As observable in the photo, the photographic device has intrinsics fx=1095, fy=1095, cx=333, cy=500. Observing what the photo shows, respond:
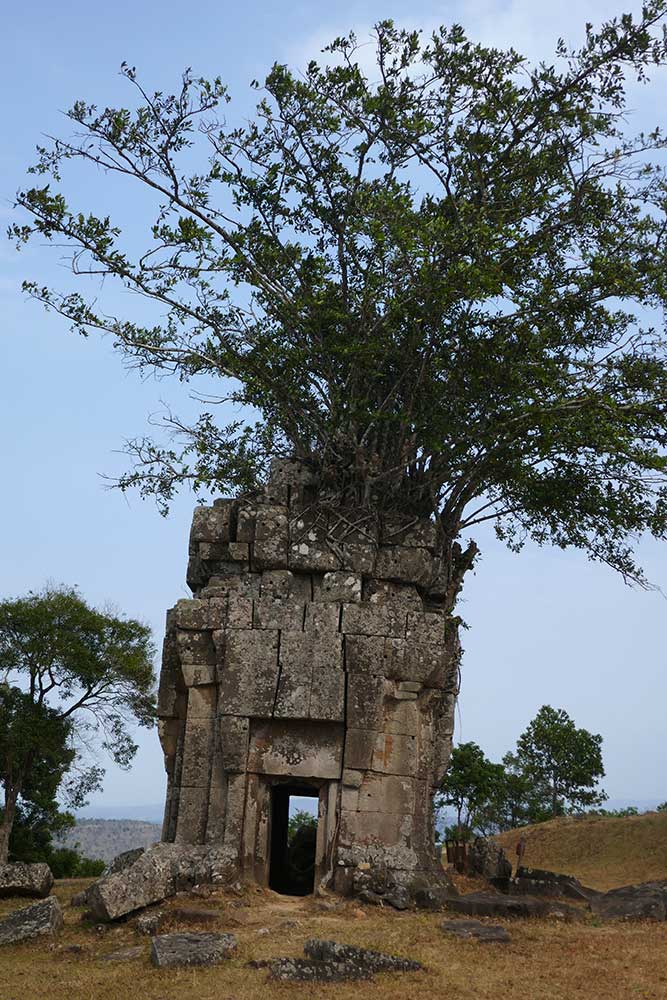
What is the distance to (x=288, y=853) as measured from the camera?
20.8m

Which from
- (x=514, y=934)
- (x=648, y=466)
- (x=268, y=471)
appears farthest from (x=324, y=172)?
(x=514, y=934)

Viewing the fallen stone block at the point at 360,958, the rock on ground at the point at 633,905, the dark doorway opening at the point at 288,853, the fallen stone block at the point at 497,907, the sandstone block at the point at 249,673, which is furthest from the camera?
the dark doorway opening at the point at 288,853

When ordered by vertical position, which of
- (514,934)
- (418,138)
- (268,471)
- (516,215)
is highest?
(418,138)

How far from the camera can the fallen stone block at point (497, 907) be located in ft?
49.0

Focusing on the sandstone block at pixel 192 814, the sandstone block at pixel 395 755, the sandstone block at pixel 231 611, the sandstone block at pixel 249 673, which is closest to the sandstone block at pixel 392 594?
the sandstone block at pixel 249 673

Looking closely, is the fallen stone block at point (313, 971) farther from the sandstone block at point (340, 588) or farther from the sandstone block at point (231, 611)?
the sandstone block at point (340, 588)

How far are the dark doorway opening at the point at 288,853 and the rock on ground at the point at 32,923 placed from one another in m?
5.73

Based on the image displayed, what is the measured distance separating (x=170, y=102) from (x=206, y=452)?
5.83 meters

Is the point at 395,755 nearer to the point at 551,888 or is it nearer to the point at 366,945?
the point at 551,888

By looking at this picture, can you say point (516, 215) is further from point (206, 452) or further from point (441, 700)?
point (441, 700)

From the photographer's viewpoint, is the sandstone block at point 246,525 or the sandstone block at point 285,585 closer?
the sandstone block at point 285,585

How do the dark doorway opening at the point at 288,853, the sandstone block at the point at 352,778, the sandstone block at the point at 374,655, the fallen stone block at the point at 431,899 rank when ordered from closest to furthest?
the fallen stone block at the point at 431,899
the sandstone block at the point at 352,778
the sandstone block at the point at 374,655
the dark doorway opening at the point at 288,853

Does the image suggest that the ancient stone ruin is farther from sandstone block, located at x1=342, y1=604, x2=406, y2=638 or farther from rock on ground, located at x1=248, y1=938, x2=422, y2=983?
rock on ground, located at x1=248, y1=938, x2=422, y2=983

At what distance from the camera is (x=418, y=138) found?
56.6 ft
